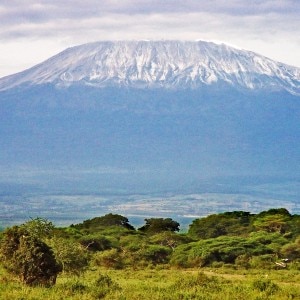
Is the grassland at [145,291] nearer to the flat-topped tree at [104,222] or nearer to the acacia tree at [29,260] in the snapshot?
the acacia tree at [29,260]

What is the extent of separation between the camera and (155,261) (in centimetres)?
3925

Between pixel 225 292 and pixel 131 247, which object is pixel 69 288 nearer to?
pixel 225 292

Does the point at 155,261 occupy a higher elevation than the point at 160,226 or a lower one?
lower

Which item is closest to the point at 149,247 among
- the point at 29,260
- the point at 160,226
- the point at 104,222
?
the point at 160,226

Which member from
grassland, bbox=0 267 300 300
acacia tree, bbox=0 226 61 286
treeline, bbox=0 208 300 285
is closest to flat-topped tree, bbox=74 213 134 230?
treeline, bbox=0 208 300 285

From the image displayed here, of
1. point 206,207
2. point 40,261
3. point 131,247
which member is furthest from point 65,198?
point 40,261

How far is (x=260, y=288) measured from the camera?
21.0 m

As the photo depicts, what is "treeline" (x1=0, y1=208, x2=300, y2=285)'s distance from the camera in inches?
867

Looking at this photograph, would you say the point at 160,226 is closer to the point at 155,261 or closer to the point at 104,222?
the point at 104,222

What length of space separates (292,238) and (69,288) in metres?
29.4

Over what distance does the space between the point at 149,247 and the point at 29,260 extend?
19.5m

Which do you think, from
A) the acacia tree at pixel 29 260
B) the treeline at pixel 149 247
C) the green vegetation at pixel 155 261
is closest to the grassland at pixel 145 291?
the green vegetation at pixel 155 261

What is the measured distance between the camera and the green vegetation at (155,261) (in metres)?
20.3

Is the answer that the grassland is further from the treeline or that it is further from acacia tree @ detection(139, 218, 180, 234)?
acacia tree @ detection(139, 218, 180, 234)
